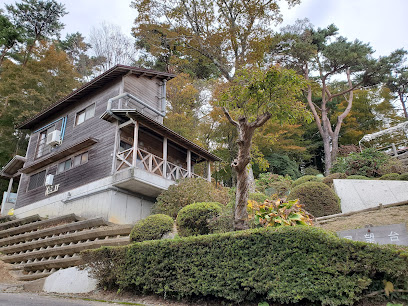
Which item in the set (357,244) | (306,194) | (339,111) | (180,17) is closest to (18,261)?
(306,194)

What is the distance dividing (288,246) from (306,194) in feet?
17.1

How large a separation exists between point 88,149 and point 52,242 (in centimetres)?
505

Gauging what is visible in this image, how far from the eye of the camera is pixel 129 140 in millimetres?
14406

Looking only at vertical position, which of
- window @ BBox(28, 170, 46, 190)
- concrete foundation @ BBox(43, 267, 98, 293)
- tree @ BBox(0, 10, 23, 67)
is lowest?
concrete foundation @ BBox(43, 267, 98, 293)

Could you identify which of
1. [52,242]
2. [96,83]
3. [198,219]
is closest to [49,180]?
[52,242]

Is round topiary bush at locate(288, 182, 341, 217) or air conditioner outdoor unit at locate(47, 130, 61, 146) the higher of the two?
air conditioner outdoor unit at locate(47, 130, 61, 146)

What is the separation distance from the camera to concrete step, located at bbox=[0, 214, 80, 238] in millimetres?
12758

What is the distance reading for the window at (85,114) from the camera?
16.0 meters

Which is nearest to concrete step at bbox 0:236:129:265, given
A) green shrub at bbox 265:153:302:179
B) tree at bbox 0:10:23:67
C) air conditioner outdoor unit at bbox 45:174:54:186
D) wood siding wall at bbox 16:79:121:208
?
wood siding wall at bbox 16:79:121:208

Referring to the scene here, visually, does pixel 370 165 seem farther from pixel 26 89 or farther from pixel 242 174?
pixel 26 89

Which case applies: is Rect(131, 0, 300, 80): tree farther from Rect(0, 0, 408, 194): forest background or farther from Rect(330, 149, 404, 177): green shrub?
Rect(330, 149, 404, 177): green shrub

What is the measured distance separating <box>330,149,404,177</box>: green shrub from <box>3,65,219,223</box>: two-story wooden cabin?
24.8 ft

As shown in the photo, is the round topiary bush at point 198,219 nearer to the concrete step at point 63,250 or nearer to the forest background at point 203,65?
the concrete step at point 63,250

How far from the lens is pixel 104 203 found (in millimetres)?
12711
